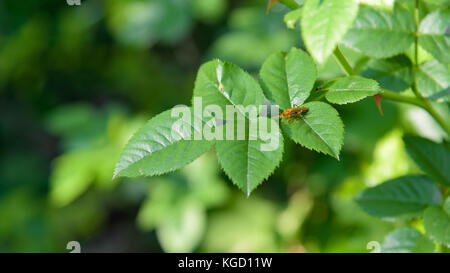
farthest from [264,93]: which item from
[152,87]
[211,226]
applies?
[152,87]

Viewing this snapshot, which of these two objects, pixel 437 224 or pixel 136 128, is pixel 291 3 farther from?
pixel 136 128

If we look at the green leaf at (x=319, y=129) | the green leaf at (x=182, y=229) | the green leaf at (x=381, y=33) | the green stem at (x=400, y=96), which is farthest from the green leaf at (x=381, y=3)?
the green leaf at (x=182, y=229)

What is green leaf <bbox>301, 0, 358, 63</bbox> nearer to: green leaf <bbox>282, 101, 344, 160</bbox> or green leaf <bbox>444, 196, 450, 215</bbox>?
green leaf <bbox>282, 101, 344, 160</bbox>

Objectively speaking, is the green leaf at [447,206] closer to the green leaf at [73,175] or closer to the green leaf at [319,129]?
the green leaf at [319,129]
